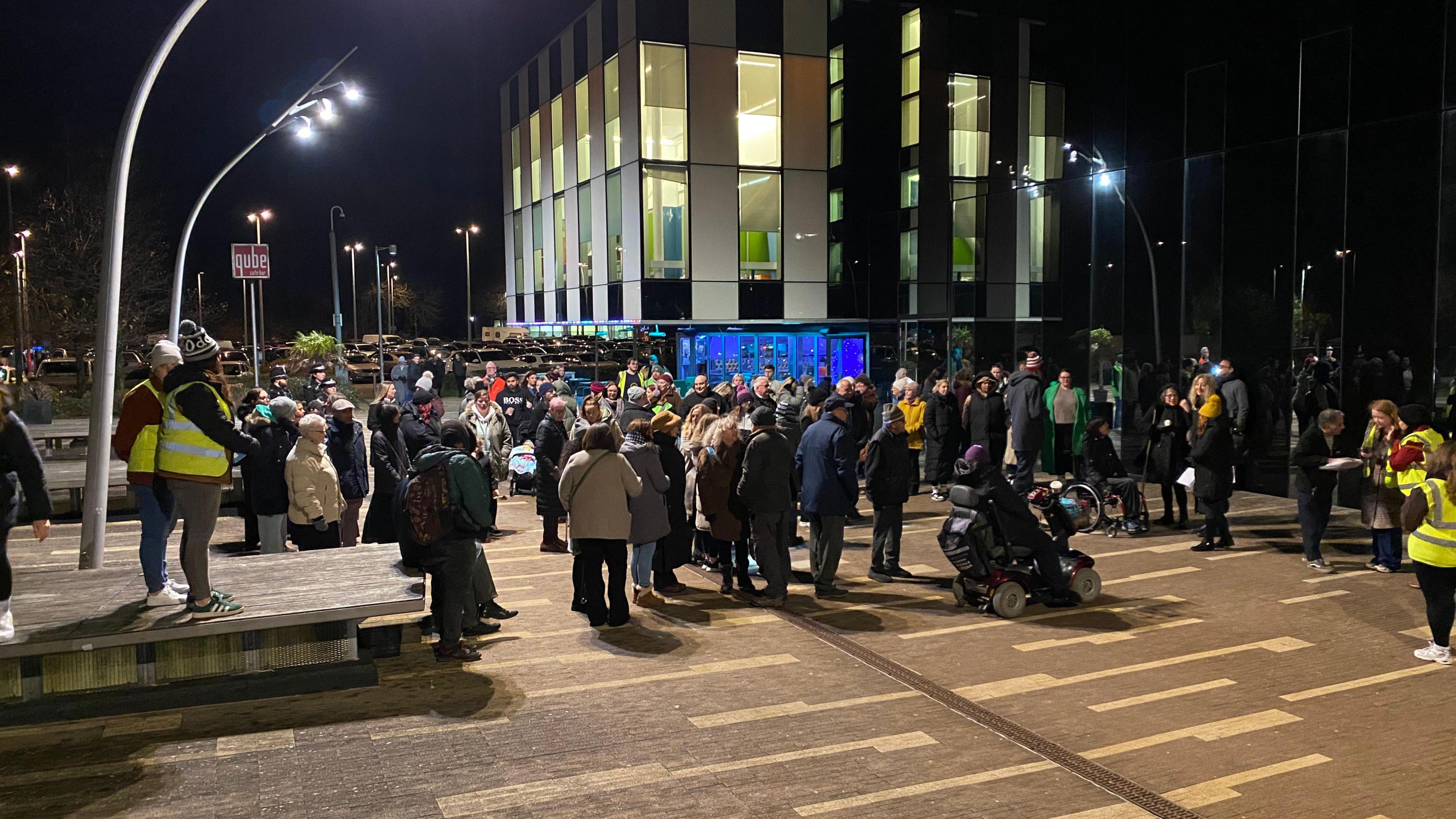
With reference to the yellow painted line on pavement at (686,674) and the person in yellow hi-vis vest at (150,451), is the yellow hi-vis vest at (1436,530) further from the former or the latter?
the person in yellow hi-vis vest at (150,451)

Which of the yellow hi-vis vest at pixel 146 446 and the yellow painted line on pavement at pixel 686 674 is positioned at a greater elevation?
the yellow hi-vis vest at pixel 146 446

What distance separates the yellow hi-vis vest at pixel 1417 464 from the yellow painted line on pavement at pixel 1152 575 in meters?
2.21

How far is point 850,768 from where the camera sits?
19.7 feet

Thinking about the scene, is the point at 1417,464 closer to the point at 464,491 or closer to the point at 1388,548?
the point at 1388,548

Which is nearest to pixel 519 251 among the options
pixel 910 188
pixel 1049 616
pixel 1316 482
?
pixel 910 188

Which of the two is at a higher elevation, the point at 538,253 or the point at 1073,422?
the point at 538,253

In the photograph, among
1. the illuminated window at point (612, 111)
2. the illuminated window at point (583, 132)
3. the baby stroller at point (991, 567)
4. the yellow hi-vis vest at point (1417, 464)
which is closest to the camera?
the yellow hi-vis vest at point (1417, 464)

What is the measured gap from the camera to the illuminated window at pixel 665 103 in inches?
1134

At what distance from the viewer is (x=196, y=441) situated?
6555mm

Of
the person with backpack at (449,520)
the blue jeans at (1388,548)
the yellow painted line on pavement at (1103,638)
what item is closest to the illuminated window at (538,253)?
the person with backpack at (449,520)

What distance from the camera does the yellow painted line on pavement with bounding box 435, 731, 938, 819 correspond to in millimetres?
5492

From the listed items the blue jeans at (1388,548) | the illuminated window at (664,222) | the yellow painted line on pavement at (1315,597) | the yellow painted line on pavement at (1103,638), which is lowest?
the yellow painted line on pavement at (1103,638)

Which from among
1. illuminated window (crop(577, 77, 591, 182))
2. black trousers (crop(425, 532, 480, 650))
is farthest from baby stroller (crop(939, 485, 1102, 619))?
illuminated window (crop(577, 77, 591, 182))

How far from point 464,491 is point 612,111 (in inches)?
996
